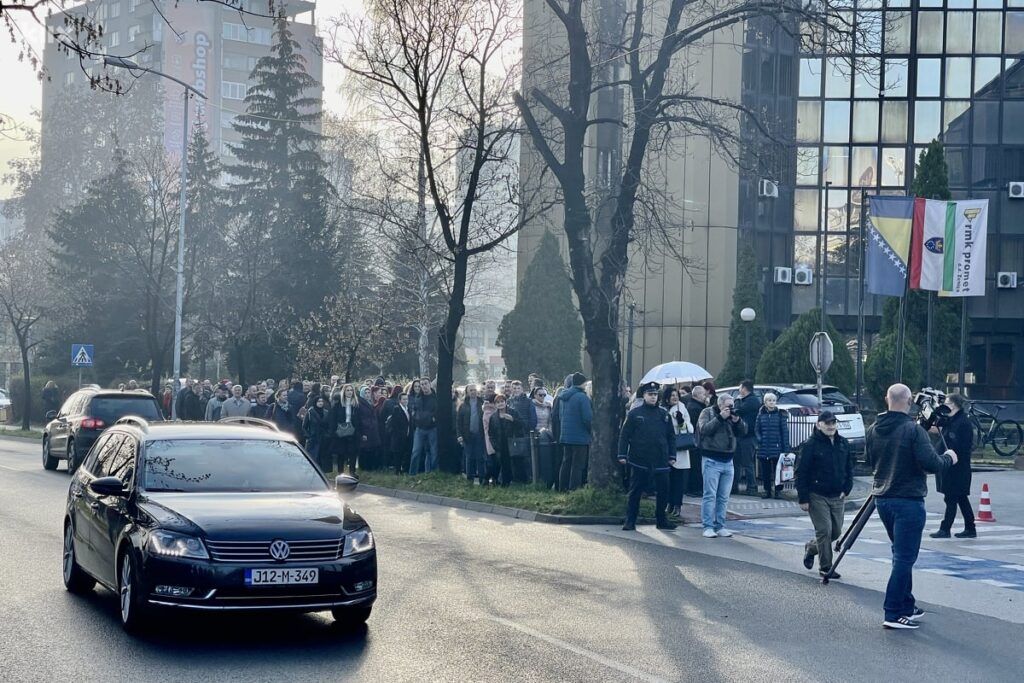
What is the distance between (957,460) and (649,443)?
13.0 feet

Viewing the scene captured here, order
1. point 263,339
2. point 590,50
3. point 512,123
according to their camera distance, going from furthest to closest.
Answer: point 263,339 → point 512,123 → point 590,50

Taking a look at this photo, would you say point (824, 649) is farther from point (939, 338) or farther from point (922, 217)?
point (939, 338)

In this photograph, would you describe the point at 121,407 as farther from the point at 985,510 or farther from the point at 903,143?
the point at 903,143

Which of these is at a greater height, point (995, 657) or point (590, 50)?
point (590, 50)

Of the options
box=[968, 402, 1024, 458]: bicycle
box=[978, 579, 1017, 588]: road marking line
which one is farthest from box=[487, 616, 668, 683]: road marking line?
box=[968, 402, 1024, 458]: bicycle

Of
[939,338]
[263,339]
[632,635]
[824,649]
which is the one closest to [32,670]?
[632,635]

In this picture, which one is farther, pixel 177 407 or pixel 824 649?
pixel 177 407

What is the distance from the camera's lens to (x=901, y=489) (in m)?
10.4

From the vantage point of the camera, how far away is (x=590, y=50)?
22.6 metres

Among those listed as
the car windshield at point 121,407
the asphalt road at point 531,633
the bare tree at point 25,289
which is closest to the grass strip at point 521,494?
the asphalt road at point 531,633

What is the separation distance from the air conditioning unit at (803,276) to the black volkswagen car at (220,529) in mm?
41845

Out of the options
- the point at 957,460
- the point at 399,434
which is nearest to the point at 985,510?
the point at 957,460

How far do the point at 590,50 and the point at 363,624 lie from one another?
15.0 m

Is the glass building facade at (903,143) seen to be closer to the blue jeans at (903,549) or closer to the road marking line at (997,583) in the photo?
the road marking line at (997,583)
